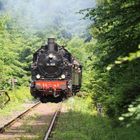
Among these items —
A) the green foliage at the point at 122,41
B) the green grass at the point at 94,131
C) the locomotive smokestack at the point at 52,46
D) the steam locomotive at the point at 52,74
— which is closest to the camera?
the green foliage at the point at 122,41

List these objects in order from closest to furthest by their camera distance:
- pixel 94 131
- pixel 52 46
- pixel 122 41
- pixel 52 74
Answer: pixel 122 41
pixel 94 131
pixel 52 74
pixel 52 46

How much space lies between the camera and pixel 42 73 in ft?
95.0

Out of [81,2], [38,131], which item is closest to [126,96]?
[38,131]

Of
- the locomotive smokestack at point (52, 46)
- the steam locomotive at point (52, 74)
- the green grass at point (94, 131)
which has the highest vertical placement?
the locomotive smokestack at point (52, 46)

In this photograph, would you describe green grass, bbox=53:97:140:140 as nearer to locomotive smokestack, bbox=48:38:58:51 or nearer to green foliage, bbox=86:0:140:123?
green foliage, bbox=86:0:140:123

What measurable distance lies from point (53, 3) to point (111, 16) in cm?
4802

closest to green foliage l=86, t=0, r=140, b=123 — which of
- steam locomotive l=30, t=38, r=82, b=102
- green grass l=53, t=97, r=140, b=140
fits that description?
green grass l=53, t=97, r=140, b=140

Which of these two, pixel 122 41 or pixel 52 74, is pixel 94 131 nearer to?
pixel 122 41

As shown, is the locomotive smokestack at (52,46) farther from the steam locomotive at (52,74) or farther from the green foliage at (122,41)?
the green foliage at (122,41)

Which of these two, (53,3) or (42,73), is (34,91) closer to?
(42,73)

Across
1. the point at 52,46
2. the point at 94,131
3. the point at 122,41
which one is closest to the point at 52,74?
the point at 52,46

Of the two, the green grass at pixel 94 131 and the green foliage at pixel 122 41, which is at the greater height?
the green foliage at pixel 122 41

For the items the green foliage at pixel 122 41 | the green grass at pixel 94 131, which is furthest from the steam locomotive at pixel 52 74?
the green foliage at pixel 122 41

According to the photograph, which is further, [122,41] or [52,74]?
[52,74]
